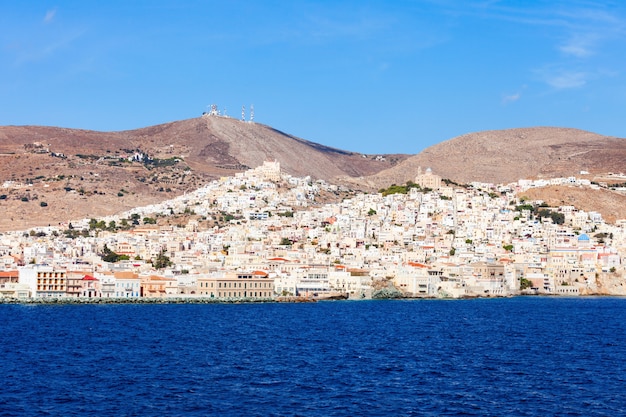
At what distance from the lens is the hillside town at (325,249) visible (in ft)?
314

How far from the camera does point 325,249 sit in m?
120

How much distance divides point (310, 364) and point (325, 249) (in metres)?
73.0

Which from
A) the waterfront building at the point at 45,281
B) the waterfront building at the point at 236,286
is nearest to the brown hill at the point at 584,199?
the waterfront building at the point at 236,286

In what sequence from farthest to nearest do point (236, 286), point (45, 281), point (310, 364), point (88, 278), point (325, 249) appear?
point (325, 249) < point (236, 286) < point (88, 278) < point (45, 281) < point (310, 364)

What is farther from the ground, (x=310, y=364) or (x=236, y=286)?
(x=236, y=286)

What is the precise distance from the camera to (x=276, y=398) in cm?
3809

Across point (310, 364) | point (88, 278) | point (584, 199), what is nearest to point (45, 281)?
point (88, 278)

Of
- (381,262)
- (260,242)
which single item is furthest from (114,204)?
(381,262)

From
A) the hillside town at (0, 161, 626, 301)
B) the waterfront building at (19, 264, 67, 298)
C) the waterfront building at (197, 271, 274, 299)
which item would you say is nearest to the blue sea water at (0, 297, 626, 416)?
the waterfront building at (19, 264, 67, 298)

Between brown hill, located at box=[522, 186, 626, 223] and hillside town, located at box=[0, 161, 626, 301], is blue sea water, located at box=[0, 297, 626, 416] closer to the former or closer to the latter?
A: hillside town, located at box=[0, 161, 626, 301]

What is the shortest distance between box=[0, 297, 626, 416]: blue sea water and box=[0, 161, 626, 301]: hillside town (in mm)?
17017

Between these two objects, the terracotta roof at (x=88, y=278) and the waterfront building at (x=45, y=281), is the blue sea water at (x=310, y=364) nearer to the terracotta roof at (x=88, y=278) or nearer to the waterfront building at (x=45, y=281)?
the waterfront building at (x=45, y=281)

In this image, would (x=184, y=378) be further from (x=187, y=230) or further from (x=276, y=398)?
(x=187, y=230)

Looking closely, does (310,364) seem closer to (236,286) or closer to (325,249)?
(236,286)
